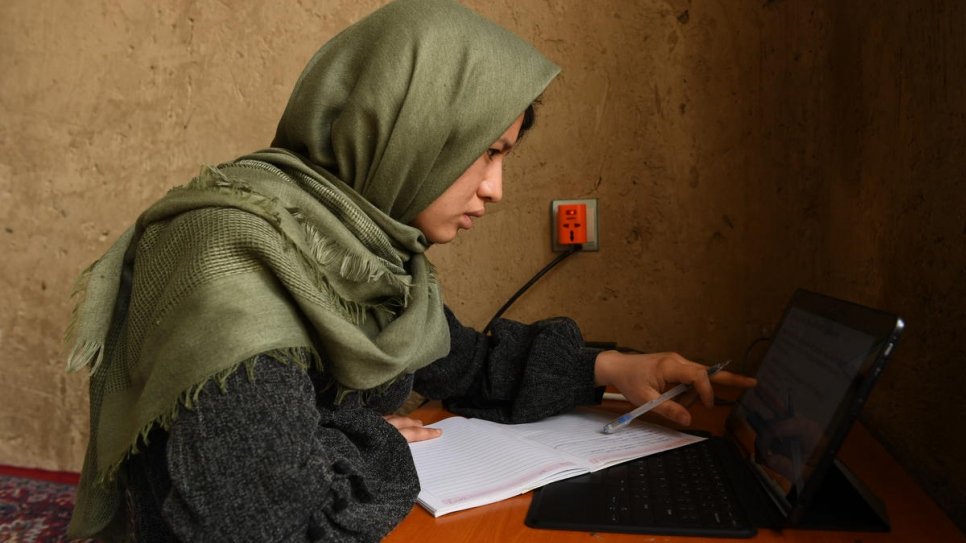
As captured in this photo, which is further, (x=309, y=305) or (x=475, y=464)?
(x=475, y=464)

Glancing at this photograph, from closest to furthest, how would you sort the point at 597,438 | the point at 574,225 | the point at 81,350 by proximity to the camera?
the point at 81,350 < the point at 597,438 < the point at 574,225

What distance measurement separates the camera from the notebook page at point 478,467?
2.66 feet

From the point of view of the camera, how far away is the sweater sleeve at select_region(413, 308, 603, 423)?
1.12m

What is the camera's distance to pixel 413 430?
1.05 metres

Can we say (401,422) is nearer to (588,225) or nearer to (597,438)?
(597,438)

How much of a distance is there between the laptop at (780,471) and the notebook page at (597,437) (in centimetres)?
2

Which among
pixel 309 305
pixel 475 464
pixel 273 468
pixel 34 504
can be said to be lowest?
pixel 34 504

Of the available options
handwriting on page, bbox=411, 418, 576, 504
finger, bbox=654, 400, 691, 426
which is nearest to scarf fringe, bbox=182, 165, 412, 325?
handwriting on page, bbox=411, 418, 576, 504

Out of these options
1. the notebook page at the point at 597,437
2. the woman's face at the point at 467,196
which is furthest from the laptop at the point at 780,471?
the woman's face at the point at 467,196

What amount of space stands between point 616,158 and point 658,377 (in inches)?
21.4

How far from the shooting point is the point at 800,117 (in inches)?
52.8

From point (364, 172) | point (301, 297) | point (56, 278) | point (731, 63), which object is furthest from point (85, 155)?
point (731, 63)

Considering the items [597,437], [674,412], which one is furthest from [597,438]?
[674,412]

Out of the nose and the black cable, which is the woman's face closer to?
the nose
